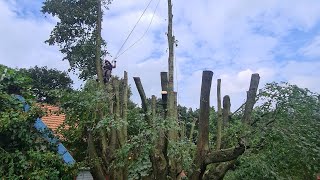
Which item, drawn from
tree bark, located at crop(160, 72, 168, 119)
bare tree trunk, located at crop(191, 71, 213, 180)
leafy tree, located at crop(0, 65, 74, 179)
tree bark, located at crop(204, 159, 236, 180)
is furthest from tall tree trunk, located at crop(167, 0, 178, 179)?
leafy tree, located at crop(0, 65, 74, 179)

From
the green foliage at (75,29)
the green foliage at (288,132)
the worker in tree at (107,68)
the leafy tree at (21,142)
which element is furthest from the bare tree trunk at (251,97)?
the green foliage at (75,29)

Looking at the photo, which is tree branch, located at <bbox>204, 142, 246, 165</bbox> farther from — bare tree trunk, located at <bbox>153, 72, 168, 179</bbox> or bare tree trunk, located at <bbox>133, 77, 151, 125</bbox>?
bare tree trunk, located at <bbox>133, 77, 151, 125</bbox>

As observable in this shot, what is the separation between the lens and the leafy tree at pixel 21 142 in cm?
626

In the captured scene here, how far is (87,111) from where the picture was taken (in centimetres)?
738

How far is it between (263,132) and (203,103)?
107 centimetres

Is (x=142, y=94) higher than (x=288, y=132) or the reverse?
higher

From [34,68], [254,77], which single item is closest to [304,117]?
[254,77]

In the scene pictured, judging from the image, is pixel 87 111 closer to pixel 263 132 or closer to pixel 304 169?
pixel 263 132

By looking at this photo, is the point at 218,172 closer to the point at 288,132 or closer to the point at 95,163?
the point at 288,132

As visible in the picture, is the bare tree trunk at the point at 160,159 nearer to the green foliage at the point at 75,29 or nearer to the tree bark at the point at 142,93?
the tree bark at the point at 142,93

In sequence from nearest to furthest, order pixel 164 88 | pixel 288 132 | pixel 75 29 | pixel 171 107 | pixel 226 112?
pixel 288 132 < pixel 171 107 < pixel 164 88 < pixel 226 112 < pixel 75 29

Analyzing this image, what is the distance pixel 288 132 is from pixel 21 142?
15.3 ft

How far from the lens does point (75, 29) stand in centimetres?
1487

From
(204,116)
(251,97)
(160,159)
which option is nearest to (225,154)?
(204,116)
